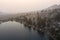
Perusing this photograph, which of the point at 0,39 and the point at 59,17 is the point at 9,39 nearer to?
the point at 0,39

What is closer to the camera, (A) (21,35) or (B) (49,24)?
(A) (21,35)

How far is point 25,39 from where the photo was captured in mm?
12266

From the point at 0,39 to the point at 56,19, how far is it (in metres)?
10.6

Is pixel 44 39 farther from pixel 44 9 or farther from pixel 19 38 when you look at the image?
pixel 44 9

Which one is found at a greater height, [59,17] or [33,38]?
[59,17]

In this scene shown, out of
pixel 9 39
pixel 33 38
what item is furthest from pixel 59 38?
pixel 9 39

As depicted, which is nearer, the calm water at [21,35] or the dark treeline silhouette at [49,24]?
the calm water at [21,35]

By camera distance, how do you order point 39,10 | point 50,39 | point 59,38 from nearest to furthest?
point 59,38, point 50,39, point 39,10

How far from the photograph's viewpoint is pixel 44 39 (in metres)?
12.1

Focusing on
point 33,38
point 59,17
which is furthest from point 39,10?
point 33,38

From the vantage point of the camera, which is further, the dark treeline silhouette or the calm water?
the dark treeline silhouette

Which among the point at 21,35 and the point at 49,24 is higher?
the point at 49,24

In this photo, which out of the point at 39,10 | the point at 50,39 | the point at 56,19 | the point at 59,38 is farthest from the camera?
the point at 39,10

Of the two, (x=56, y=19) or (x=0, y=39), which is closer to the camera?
(x=0, y=39)
